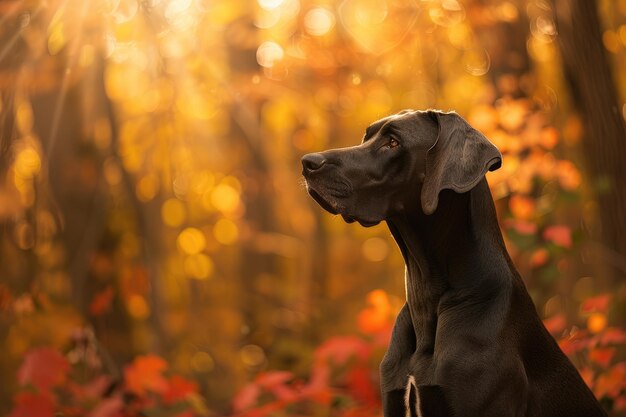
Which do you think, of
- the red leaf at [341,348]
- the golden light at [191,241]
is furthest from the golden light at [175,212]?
the red leaf at [341,348]

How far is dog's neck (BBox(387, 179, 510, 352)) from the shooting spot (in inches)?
127

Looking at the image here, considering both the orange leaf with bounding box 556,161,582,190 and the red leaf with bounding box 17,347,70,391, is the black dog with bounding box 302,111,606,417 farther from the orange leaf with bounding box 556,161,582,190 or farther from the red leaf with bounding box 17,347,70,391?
the orange leaf with bounding box 556,161,582,190

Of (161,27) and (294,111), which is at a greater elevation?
(161,27)

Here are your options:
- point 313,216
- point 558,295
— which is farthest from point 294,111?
point 558,295

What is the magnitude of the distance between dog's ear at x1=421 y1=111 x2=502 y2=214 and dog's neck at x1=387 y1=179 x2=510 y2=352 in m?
0.12

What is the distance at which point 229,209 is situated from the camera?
62.2 ft

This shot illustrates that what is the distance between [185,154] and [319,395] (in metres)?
12.8

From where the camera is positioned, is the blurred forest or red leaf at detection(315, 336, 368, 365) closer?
red leaf at detection(315, 336, 368, 365)

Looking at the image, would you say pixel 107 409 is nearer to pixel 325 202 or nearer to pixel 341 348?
pixel 341 348

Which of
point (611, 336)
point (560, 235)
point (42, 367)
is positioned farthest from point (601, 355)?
point (42, 367)

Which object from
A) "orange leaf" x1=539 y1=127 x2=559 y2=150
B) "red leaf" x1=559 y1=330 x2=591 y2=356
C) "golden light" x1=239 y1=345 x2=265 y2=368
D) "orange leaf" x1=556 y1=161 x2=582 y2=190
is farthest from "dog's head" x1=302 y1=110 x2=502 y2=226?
"golden light" x1=239 y1=345 x2=265 y2=368

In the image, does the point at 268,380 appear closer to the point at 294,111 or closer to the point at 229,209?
the point at 294,111

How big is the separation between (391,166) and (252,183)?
36.2ft

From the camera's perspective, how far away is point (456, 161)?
3080mm
